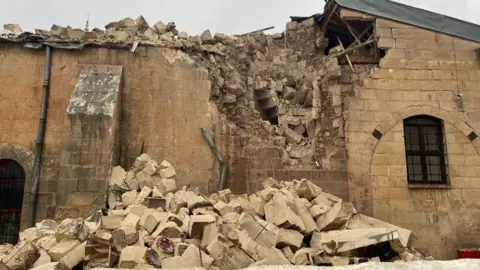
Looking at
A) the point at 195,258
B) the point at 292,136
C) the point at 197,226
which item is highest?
the point at 292,136

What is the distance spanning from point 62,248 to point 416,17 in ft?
29.5

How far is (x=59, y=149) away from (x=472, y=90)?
9296mm

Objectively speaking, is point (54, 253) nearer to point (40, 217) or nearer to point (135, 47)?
point (40, 217)

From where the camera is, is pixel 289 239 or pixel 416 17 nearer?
pixel 289 239

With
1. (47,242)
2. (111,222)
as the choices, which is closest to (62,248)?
(47,242)

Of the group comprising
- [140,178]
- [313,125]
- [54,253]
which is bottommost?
[54,253]

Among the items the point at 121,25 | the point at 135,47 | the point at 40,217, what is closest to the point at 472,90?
the point at 135,47

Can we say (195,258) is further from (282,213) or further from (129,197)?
(129,197)

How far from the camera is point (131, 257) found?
5.12 metres

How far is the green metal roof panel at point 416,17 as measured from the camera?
31.8 feet

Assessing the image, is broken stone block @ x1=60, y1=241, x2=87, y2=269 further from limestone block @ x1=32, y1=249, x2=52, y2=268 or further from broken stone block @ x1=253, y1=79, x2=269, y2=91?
broken stone block @ x1=253, y1=79, x2=269, y2=91

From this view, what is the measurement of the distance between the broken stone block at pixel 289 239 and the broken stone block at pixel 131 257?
205 centimetres

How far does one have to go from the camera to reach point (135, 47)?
28.8 feet

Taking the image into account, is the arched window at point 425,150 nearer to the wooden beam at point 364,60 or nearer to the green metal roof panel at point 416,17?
the wooden beam at point 364,60
